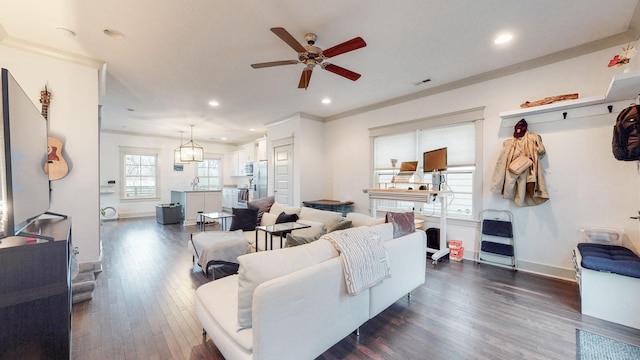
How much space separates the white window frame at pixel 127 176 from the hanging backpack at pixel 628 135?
10.5m

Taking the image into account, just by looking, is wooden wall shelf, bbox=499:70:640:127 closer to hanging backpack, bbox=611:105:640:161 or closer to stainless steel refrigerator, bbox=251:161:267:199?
hanging backpack, bbox=611:105:640:161

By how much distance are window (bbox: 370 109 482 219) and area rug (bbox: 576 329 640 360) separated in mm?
2025

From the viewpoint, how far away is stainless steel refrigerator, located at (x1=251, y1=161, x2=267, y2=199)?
7.16m

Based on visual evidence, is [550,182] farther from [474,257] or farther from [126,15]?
[126,15]

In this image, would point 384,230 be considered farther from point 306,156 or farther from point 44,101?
point 44,101

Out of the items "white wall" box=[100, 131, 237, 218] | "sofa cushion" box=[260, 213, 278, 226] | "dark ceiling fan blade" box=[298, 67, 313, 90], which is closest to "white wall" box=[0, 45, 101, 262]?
"sofa cushion" box=[260, 213, 278, 226]

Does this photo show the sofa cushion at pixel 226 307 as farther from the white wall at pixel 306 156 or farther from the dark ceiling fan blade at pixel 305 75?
the white wall at pixel 306 156

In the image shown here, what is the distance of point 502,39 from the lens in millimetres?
2781

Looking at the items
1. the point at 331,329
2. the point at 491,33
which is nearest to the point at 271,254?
the point at 331,329

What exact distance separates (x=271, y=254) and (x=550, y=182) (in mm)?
3744

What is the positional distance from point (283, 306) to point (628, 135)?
3.43 meters

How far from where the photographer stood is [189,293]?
108 inches

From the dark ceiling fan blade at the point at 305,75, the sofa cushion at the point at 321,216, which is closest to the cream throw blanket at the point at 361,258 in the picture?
the sofa cushion at the point at 321,216

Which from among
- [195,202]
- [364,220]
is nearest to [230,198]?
[195,202]
